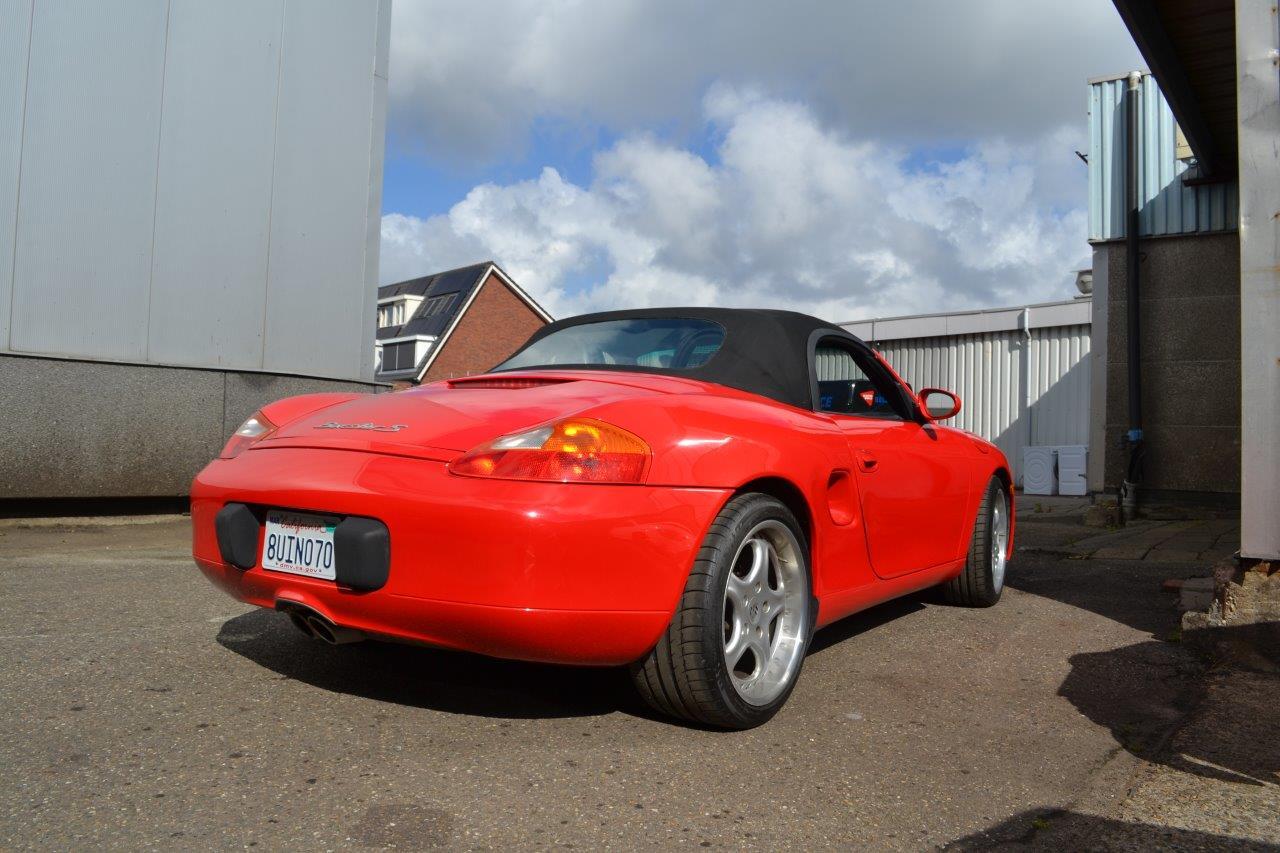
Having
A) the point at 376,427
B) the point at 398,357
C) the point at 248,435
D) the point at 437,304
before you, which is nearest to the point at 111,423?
the point at 248,435

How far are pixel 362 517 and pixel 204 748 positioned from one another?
656 mm

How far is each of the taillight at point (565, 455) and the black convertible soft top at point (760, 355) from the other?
2.51 feet

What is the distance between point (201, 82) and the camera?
7.87 metres

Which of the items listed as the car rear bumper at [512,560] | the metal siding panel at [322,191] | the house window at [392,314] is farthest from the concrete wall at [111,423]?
the house window at [392,314]

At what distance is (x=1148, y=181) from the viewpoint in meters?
9.58

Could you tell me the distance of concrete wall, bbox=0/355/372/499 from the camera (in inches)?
271

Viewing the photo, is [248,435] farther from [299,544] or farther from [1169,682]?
[1169,682]

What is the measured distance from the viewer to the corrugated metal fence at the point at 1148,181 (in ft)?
30.2

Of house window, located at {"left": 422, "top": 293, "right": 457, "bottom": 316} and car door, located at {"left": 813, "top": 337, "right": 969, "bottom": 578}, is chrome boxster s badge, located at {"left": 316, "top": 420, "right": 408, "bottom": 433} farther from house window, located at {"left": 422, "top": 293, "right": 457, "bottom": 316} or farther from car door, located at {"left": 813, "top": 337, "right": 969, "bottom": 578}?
house window, located at {"left": 422, "top": 293, "right": 457, "bottom": 316}

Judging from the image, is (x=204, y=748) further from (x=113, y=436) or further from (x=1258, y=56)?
(x=113, y=436)

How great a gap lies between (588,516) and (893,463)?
162 cm

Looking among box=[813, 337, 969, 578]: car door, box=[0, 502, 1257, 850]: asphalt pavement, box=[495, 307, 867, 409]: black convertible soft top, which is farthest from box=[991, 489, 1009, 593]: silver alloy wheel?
box=[495, 307, 867, 409]: black convertible soft top

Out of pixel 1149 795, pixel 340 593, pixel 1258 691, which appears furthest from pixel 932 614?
pixel 340 593

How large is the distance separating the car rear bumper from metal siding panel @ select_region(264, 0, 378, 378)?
6.52m
